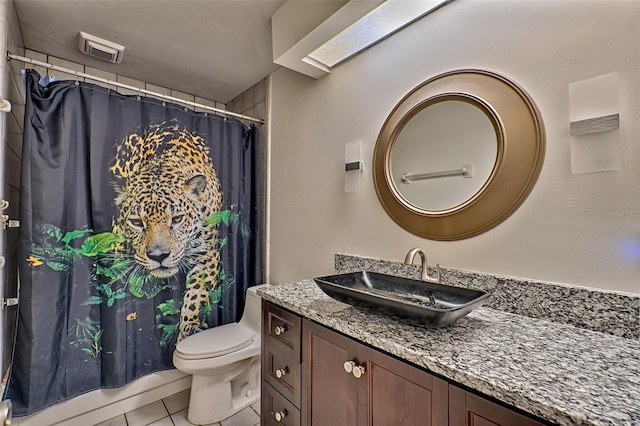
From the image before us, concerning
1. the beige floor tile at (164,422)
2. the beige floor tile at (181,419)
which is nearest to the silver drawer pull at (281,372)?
the beige floor tile at (181,419)

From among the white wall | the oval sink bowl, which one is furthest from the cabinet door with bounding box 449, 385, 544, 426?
the white wall

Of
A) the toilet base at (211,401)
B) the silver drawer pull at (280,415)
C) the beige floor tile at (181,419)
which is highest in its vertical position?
the silver drawer pull at (280,415)

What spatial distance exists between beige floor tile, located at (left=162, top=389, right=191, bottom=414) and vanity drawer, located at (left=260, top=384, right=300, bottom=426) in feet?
2.93

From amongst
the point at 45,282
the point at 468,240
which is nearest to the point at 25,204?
the point at 45,282

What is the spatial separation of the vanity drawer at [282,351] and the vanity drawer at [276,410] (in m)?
0.03

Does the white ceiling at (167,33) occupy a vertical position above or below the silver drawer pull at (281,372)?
above

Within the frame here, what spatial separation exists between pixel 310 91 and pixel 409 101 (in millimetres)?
793

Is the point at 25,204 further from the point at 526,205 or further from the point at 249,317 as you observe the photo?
the point at 526,205

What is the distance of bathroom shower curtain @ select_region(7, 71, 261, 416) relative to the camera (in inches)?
62.5

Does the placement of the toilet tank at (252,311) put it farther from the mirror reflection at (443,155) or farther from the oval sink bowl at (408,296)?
the mirror reflection at (443,155)

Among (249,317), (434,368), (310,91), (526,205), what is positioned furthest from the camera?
(249,317)

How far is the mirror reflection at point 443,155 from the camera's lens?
1.20m

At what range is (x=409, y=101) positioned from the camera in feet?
4.59

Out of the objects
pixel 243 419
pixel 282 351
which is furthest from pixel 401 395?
pixel 243 419
